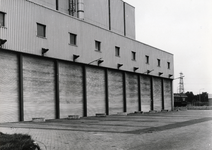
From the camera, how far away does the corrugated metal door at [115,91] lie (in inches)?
1378

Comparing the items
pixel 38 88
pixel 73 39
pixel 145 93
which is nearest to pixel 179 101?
pixel 145 93

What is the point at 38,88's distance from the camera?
2512 centimetres

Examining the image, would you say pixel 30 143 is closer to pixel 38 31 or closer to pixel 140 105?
pixel 38 31

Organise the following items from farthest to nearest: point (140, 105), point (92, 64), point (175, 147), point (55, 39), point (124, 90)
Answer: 1. point (140, 105)
2. point (124, 90)
3. point (92, 64)
4. point (55, 39)
5. point (175, 147)

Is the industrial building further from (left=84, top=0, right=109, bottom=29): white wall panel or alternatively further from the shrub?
the shrub

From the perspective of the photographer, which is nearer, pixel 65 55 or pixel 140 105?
pixel 65 55

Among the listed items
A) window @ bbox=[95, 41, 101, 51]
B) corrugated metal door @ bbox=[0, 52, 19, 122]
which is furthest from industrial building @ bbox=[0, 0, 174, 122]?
window @ bbox=[95, 41, 101, 51]

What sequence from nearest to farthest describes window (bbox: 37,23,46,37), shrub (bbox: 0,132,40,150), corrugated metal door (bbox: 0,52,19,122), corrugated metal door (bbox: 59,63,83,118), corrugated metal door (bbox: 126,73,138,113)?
shrub (bbox: 0,132,40,150), corrugated metal door (bbox: 0,52,19,122), window (bbox: 37,23,46,37), corrugated metal door (bbox: 59,63,83,118), corrugated metal door (bbox: 126,73,138,113)

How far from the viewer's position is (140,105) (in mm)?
41031

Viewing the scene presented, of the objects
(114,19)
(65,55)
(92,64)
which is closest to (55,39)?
(65,55)

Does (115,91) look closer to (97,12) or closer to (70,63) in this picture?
(70,63)

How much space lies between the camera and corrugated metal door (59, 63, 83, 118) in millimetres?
27797

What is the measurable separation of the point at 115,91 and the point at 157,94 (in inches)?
501

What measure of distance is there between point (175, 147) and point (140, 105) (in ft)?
102
